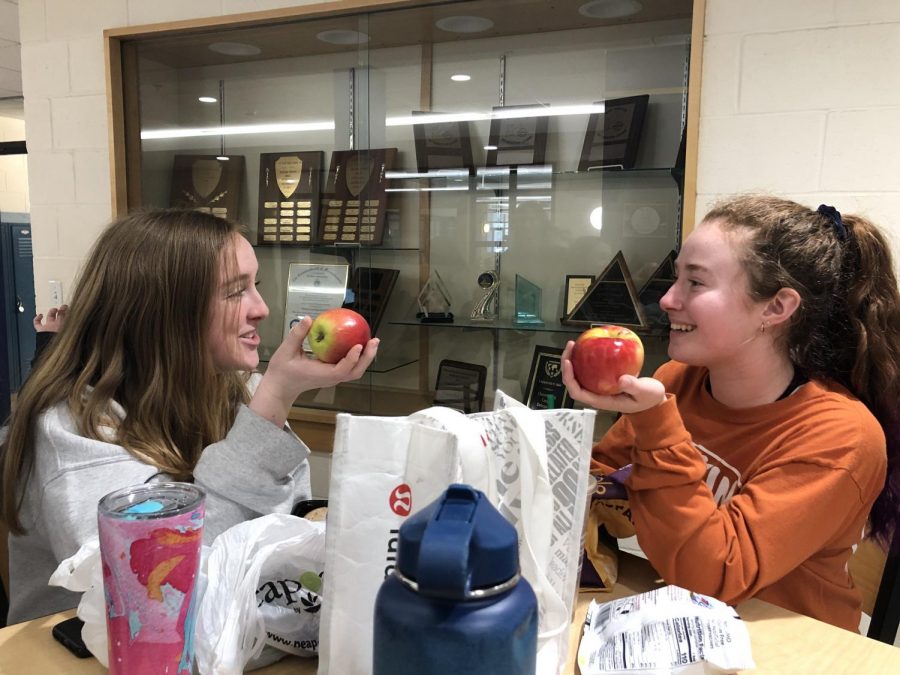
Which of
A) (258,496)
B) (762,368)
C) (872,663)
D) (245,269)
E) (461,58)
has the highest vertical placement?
(461,58)

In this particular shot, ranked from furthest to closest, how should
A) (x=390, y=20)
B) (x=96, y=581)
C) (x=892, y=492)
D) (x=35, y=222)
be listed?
(x=35, y=222), (x=390, y=20), (x=892, y=492), (x=96, y=581)

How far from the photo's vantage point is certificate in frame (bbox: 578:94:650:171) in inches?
92.0

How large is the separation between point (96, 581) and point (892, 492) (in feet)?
4.19

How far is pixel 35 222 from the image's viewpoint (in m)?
3.03

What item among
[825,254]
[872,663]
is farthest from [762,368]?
[872,663]

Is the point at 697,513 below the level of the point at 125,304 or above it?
below

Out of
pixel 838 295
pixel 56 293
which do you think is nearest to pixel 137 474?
pixel 838 295

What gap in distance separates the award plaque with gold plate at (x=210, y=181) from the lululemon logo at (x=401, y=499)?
2.55m

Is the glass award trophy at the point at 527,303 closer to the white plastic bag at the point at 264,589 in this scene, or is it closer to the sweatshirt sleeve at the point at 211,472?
the sweatshirt sleeve at the point at 211,472

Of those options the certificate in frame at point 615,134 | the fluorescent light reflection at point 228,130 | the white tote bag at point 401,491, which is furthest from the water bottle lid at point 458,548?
the fluorescent light reflection at point 228,130

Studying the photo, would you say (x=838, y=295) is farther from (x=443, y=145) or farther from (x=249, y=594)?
(x=443, y=145)

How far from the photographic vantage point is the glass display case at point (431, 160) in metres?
2.36

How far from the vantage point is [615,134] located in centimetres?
240

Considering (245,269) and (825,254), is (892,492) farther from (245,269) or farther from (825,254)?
(245,269)
